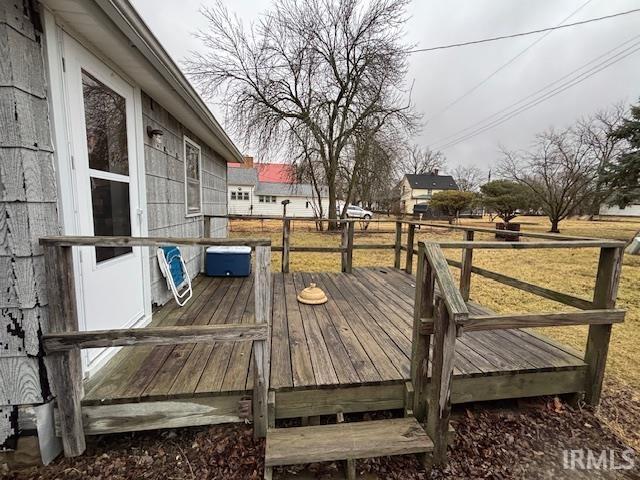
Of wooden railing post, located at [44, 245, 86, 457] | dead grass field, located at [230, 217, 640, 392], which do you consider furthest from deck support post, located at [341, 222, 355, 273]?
wooden railing post, located at [44, 245, 86, 457]

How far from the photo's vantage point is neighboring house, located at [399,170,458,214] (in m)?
38.8

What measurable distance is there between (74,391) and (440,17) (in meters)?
12.6

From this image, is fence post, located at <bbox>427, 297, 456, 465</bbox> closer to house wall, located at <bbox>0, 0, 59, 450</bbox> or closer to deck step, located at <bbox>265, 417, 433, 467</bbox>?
deck step, located at <bbox>265, 417, 433, 467</bbox>

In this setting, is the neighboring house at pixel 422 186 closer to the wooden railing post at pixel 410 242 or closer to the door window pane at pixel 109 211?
the wooden railing post at pixel 410 242

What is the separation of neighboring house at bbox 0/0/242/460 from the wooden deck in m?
0.34

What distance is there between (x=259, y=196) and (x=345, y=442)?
27.6 metres

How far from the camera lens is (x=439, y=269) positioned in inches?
63.4

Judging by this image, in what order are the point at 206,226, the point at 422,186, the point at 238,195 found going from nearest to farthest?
the point at 206,226
the point at 238,195
the point at 422,186

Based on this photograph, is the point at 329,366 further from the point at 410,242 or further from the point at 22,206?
the point at 410,242

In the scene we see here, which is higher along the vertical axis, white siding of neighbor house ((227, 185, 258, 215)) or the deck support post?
white siding of neighbor house ((227, 185, 258, 215))

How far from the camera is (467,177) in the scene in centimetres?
3931

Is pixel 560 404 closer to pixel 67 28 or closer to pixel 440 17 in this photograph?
pixel 67 28

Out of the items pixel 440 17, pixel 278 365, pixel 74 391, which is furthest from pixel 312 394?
pixel 440 17

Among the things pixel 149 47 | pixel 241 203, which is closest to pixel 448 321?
pixel 149 47
